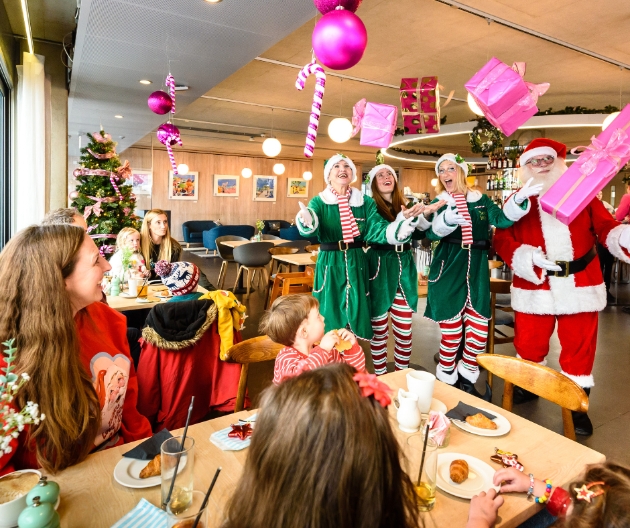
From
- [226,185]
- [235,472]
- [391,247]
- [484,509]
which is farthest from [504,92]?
[226,185]

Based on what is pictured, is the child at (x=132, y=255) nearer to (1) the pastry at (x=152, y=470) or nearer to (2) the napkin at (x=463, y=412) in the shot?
(1) the pastry at (x=152, y=470)

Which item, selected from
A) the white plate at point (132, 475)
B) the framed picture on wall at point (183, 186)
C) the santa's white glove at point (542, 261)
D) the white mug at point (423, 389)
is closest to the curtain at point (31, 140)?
the white plate at point (132, 475)

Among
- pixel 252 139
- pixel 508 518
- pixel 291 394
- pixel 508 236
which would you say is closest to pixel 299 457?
pixel 291 394

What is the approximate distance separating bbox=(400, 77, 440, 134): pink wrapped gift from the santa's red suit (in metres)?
1.03

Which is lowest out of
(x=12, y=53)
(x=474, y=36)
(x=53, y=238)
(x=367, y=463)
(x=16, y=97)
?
(x=367, y=463)

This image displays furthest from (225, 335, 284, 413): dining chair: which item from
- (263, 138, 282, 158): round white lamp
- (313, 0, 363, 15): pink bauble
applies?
(263, 138, 282, 158): round white lamp

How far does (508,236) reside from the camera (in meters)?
3.14

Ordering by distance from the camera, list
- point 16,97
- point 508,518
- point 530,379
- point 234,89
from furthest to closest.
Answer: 1. point 234,89
2. point 16,97
3. point 530,379
4. point 508,518

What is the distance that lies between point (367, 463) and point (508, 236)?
2.80 meters

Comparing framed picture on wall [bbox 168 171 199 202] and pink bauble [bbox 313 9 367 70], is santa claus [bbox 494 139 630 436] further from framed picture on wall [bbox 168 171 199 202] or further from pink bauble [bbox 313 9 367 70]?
framed picture on wall [bbox 168 171 199 202]

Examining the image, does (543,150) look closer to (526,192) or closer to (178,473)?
(526,192)

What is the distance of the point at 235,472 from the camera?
116 centimetres

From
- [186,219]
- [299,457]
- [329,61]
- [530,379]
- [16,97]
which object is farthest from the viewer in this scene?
[186,219]

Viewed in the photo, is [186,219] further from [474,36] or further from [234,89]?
[474,36]
